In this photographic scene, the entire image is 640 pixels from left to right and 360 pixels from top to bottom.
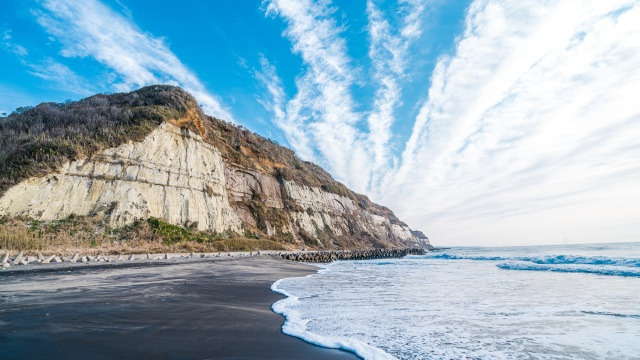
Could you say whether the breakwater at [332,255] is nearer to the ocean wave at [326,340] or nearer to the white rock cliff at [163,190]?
the white rock cliff at [163,190]

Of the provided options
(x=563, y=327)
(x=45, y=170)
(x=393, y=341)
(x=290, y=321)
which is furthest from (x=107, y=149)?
(x=563, y=327)

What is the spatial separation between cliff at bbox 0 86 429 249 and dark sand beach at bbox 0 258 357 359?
1621 centimetres

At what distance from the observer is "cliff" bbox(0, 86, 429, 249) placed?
22547 mm

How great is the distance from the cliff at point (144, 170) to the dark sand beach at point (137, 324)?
1621cm

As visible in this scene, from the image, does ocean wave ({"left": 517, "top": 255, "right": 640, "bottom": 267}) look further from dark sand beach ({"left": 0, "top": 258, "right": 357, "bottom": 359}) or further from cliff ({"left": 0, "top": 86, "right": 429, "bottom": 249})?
cliff ({"left": 0, "top": 86, "right": 429, "bottom": 249})

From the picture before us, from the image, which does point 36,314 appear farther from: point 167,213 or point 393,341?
point 167,213

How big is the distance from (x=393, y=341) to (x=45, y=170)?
90.9 ft

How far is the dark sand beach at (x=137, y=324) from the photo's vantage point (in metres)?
3.95

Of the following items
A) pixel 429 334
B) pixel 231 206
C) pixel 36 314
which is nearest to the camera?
pixel 429 334

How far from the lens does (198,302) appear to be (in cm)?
779

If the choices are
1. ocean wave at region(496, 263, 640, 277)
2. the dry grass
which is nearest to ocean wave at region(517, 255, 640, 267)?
ocean wave at region(496, 263, 640, 277)

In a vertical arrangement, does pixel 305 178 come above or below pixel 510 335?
above

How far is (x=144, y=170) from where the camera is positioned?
28609mm

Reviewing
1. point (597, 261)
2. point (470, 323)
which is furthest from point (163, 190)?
point (597, 261)
